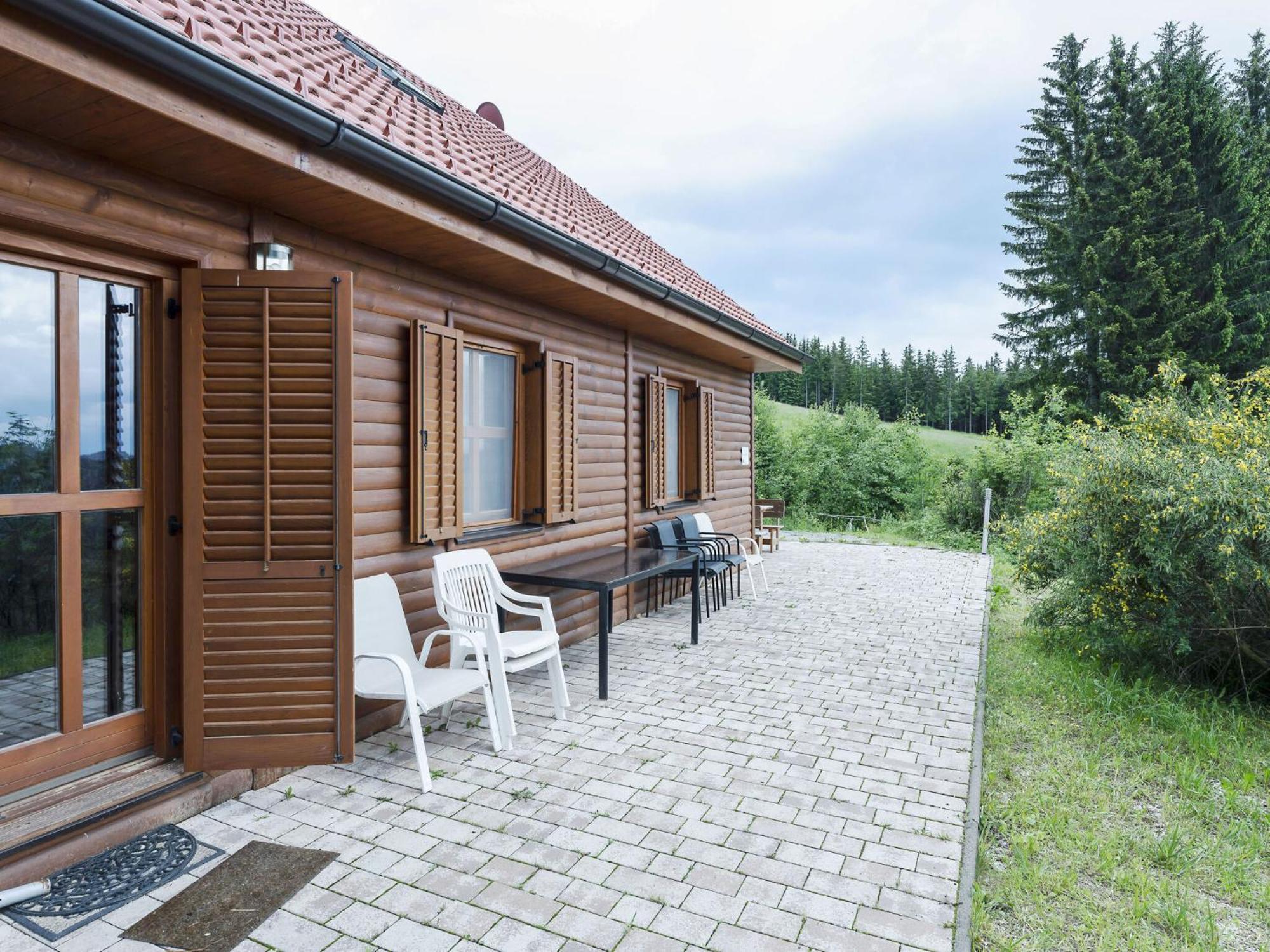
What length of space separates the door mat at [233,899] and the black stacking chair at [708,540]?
468cm

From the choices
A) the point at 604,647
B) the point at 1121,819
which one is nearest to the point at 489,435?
the point at 604,647

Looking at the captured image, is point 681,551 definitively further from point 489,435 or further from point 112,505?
point 112,505

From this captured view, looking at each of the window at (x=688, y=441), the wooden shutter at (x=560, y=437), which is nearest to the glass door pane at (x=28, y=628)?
the wooden shutter at (x=560, y=437)

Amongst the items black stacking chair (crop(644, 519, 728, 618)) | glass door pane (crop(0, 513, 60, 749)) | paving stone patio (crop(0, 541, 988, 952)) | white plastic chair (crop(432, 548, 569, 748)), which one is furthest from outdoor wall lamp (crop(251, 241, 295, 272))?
black stacking chair (crop(644, 519, 728, 618))

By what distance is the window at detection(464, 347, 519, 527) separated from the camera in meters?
4.93

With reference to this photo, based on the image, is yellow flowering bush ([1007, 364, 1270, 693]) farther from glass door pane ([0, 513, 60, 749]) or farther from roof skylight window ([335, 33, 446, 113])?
roof skylight window ([335, 33, 446, 113])

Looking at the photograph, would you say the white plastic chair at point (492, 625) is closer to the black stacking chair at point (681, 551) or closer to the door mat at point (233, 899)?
the door mat at point (233, 899)

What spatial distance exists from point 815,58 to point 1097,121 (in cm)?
920

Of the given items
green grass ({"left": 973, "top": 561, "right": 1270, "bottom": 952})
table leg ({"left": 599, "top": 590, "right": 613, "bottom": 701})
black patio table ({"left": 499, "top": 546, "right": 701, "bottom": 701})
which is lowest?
green grass ({"left": 973, "top": 561, "right": 1270, "bottom": 952})

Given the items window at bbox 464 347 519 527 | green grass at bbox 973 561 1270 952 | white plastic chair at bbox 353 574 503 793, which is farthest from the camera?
window at bbox 464 347 519 527

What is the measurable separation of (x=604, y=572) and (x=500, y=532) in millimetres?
748

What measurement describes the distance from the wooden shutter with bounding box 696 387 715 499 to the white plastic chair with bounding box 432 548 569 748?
401 centimetres

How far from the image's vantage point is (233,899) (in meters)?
2.29

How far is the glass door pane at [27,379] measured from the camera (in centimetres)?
250
